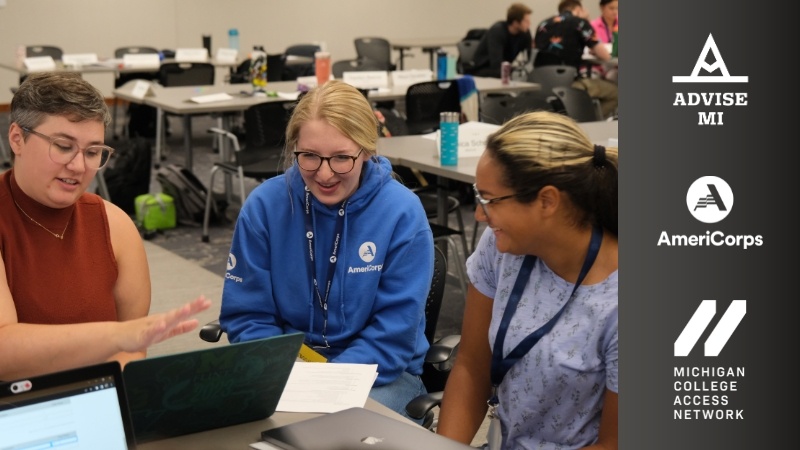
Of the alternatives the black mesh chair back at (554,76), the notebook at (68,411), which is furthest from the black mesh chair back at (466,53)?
the notebook at (68,411)

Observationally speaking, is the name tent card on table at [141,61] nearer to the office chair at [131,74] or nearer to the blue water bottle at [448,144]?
the office chair at [131,74]

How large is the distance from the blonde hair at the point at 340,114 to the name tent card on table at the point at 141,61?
7346mm

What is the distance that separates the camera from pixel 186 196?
7000 mm

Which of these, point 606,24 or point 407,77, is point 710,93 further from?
point 606,24

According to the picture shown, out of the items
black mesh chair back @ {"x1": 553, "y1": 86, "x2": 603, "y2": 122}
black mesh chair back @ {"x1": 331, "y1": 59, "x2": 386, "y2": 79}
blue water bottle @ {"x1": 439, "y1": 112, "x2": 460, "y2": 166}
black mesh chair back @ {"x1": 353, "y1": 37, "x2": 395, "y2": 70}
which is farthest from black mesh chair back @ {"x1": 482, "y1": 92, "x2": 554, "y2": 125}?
black mesh chair back @ {"x1": 353, "y1": 37, "x2": 395, "y2": 70}

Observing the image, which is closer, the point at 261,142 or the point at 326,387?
the point at 326,387

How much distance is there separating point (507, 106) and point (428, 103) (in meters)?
0.68

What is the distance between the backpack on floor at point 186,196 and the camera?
6996mm

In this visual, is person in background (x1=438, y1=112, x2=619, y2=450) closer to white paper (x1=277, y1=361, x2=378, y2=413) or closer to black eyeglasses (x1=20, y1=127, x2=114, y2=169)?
white paper (x1=277, y1=361, x2=378, y2=413)

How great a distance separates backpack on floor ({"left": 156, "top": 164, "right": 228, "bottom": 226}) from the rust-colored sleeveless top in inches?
184

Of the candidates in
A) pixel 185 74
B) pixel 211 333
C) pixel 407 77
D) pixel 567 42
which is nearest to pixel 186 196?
pixel 407 77

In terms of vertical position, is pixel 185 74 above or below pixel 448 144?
above

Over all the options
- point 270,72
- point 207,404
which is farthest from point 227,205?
point 207,404

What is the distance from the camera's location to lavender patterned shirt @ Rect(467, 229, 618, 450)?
2.07 metres
